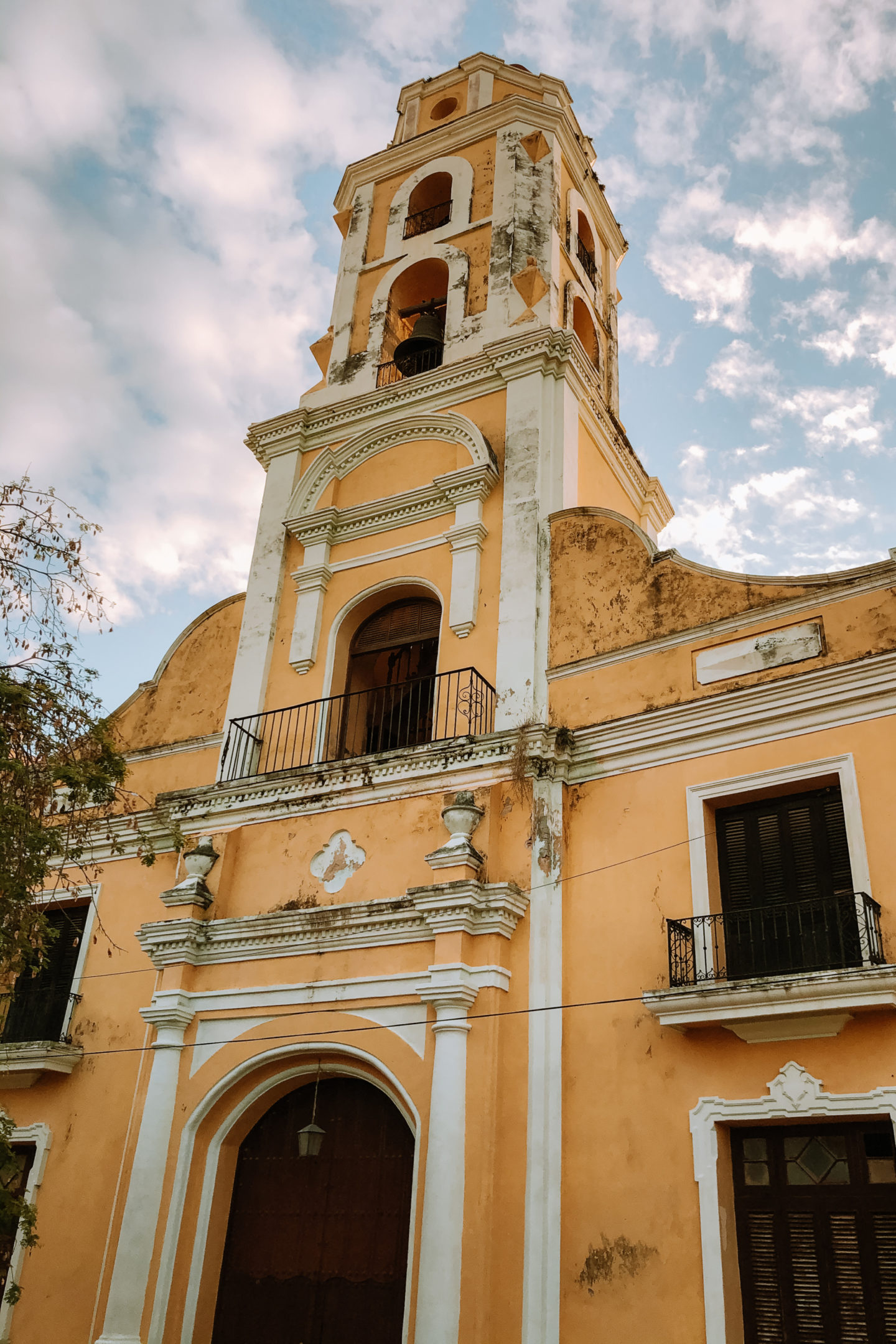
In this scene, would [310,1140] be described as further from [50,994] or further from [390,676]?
[390,676]

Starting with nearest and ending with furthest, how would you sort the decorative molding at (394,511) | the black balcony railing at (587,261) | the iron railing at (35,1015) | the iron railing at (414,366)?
the iron railing at (35,1015)
the decorative molding at (394,511)
the iron railing at (414,366)
the black balcony railing at (587,261)

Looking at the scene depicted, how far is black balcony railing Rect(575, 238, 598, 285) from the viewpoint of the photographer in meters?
17.3

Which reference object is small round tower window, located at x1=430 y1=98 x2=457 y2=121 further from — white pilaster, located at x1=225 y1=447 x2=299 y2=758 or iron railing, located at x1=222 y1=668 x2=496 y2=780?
iron railing, located at x1=222 y1=668 x2=496 y2=780

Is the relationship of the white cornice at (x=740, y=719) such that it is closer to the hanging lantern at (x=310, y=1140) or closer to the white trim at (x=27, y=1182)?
the hanging lantern at (x=310, y=1140)

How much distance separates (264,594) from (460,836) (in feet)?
16.7

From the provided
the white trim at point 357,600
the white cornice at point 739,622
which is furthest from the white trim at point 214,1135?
the white cornice at point 739,622

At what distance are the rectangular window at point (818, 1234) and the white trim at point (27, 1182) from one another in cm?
715

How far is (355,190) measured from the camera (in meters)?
18.4

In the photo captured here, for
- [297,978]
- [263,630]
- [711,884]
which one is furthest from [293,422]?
[711,884]

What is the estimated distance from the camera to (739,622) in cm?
1049

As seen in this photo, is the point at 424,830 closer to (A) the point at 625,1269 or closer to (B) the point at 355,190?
(A) the point at 625,1269

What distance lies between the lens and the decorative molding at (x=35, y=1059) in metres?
11.8

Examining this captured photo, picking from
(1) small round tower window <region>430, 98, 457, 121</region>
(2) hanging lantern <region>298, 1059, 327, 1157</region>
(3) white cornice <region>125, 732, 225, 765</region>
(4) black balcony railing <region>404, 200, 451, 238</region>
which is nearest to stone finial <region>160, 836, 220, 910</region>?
(3) white cornice <region>125, 732, 225, 765</region>

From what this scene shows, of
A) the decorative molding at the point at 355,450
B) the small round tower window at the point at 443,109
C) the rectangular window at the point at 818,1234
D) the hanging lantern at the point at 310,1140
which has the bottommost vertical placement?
the rectangular window at the point at 818,1234
